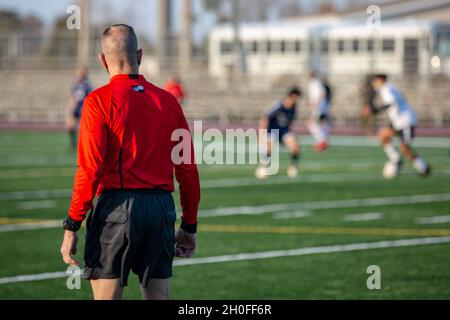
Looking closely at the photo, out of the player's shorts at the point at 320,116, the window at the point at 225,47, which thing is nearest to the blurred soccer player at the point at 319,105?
the player's shorts at the point at 320,116

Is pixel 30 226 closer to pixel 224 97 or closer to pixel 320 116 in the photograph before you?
pixel 320 116

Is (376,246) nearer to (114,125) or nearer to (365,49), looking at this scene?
(114,125)

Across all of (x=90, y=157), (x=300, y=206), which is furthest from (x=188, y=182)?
(x=300, y=206)

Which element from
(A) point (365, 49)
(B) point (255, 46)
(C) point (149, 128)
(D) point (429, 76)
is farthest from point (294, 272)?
(B) point (255, 46)

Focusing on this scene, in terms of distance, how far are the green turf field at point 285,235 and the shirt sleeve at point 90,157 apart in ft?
11.5

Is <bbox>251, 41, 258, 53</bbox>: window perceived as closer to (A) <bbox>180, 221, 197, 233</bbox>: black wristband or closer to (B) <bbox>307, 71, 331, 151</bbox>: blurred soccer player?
(B) <bbox>307, 71, 331, 151</bbox>: blurred soccer player

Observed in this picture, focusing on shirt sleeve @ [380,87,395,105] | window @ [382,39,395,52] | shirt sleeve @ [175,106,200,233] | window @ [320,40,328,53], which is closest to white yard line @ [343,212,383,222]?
shirt sleeve @ [380,87,395,105]

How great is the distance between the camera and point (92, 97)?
5531 millimetres

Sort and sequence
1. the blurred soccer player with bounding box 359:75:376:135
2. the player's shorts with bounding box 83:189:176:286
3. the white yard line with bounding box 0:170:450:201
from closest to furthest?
1. the player's shorts with bounding box 83:189:176:286
2. the white yard line with bounding box 0:170:450:201
3. the blurred soccer player with bounding box 359:75:376:135

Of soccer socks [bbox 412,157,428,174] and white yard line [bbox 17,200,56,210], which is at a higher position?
soccer socks [bbox 412,157,428,174]

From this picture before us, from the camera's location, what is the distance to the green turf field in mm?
9273

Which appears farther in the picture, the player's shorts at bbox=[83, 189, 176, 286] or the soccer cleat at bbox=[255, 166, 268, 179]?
the soccer cleat at bbox=[255, 166, 268, 179]

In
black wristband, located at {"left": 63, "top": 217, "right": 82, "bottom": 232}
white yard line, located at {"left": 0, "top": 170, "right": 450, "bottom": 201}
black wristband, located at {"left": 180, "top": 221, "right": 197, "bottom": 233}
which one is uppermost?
black wristband, located at {"left": 63, "top": 217, "right": 82, "bottom": 232}

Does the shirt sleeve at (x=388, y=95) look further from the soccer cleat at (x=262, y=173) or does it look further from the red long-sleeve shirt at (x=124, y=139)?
the red long-sleeve shirt at (x=124, y=139)
